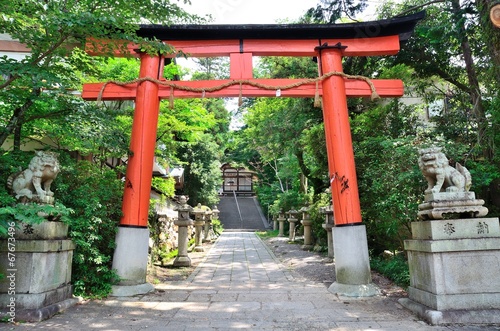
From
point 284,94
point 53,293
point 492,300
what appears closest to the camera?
point 492,300

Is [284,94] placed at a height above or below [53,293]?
above

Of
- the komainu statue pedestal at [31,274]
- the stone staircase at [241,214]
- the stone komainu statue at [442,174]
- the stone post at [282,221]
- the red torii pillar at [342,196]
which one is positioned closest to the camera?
the komainu statue pedestal at [31,274]

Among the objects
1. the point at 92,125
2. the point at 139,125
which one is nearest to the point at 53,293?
the point at 92,125

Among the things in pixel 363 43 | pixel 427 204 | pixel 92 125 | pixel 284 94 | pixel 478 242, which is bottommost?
pixel 478 242

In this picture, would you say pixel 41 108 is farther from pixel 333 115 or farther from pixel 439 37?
pixel 439 37

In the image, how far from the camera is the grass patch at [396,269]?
6.39 metres

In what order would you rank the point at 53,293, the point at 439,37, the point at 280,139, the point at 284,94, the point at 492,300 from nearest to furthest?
the point at 492,300
the point at 53,293
the point at 284,94
the point at 439,37
the point at 280,139

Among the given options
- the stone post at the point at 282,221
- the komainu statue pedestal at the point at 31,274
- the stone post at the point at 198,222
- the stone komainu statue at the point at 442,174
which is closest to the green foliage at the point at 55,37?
the komainu statue pedestal at the point at 31,274

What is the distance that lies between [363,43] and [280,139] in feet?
20.4

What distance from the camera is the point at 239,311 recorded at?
4.78 metres

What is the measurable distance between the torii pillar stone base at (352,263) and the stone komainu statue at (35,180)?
516 centimetres

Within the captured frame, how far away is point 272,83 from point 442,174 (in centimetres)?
392

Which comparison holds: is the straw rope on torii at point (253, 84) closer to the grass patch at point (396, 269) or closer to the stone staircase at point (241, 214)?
the grass patch at point (396, 269)

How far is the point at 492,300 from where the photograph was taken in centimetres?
427
